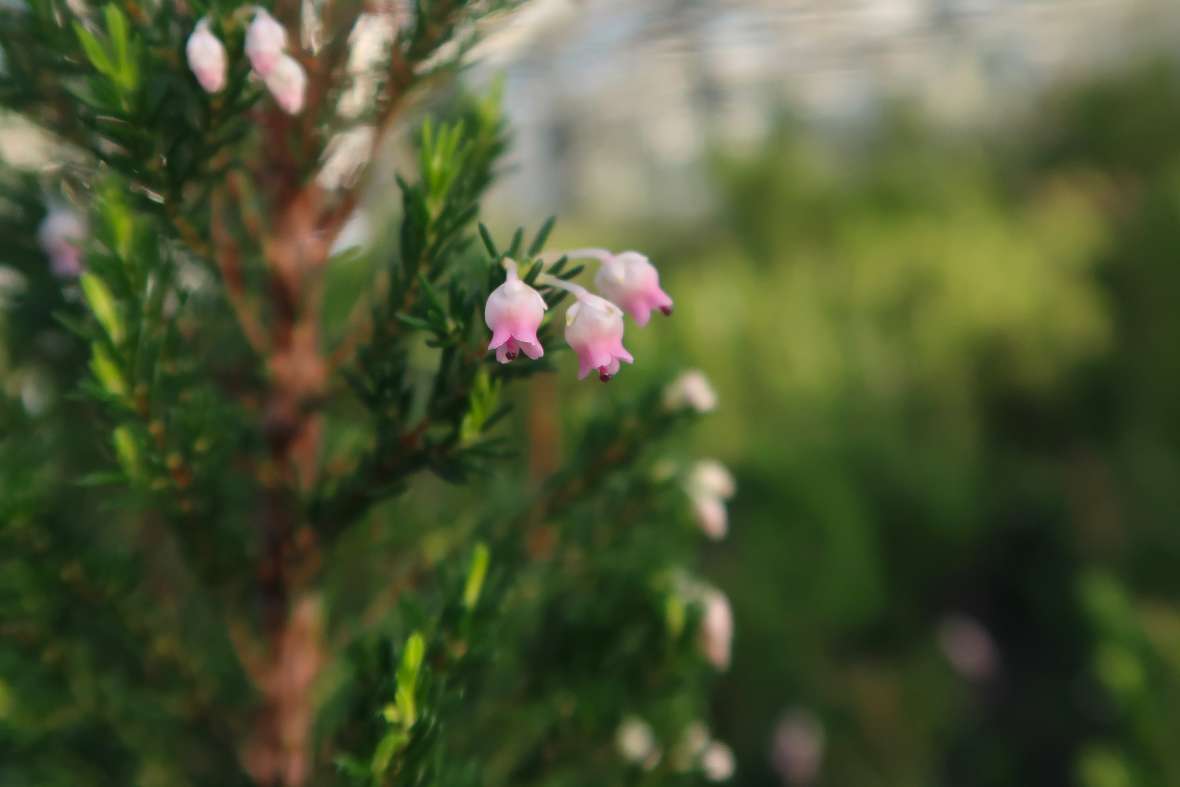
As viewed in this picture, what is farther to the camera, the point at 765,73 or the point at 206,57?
the point at 765,73

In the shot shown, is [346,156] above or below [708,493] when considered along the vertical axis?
above

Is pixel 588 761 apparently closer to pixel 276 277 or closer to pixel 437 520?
pixel 437 520

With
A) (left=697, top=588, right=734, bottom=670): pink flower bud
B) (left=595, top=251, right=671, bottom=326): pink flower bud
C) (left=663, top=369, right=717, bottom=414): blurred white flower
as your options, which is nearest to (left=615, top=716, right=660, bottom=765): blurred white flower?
(left=697, top=588, right=734, bottom=670): pink flower bud

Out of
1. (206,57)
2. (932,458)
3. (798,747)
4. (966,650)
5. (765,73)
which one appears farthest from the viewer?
(765,73)

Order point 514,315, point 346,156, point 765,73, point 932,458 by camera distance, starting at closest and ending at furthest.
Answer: point 514,315
point 346,156
point 932,458
point 765,73

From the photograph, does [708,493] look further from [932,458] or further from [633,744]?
[932,458]

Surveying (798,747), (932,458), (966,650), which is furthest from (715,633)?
(932,458)

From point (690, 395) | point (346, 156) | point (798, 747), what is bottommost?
point (798, 747)
